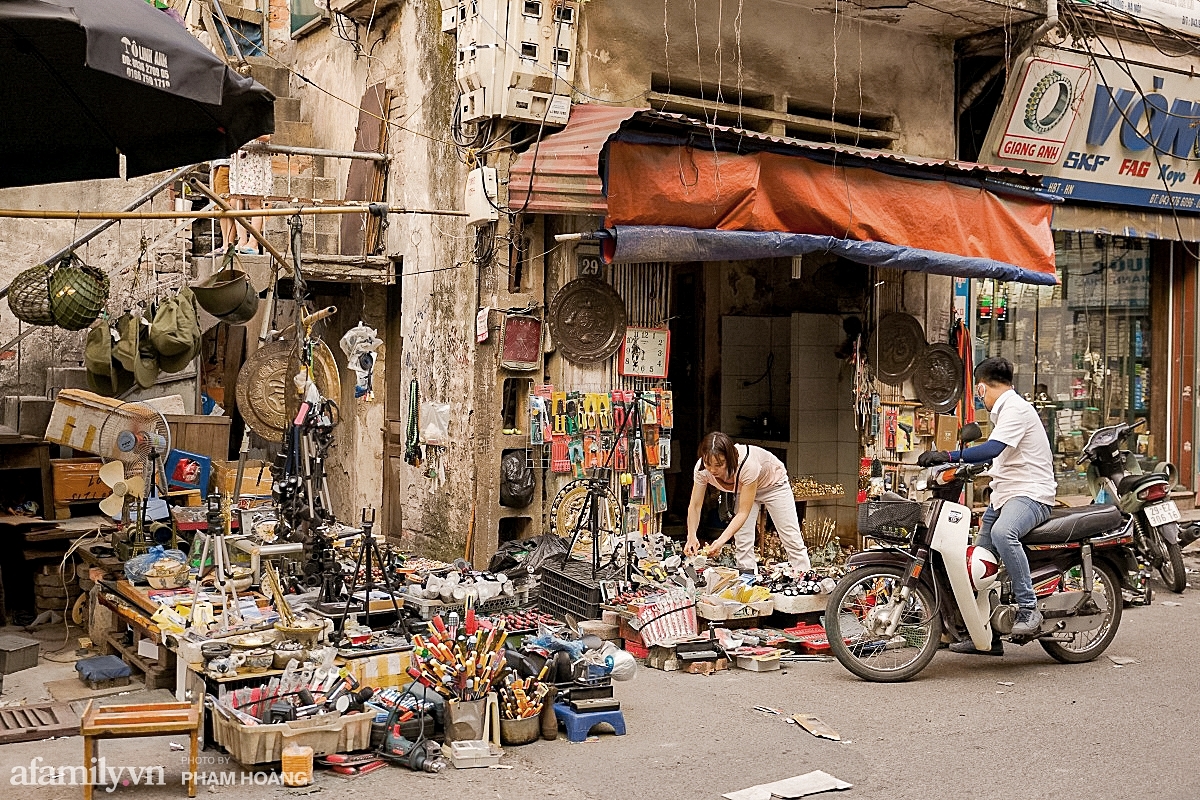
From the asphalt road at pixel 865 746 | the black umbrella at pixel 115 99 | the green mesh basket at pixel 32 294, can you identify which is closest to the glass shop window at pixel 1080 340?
the asphalt road at pixel 865 746

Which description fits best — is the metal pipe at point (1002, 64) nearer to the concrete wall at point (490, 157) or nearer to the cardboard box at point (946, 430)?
the concrete wall at point (490, 157)

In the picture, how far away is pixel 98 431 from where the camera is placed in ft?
31.2

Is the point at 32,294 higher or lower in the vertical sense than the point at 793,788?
higher

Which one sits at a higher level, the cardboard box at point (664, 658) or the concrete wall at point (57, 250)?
the concrete wall at point (57, 250)

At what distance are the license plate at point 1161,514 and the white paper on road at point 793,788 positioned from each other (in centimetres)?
425

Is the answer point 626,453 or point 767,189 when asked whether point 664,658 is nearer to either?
point 626,453

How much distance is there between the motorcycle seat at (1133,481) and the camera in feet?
28.9

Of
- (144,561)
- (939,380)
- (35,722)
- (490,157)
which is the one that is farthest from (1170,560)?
(35,722)

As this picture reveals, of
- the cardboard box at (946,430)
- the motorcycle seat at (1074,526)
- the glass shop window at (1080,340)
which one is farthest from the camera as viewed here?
the glass shop window at (1080,340)

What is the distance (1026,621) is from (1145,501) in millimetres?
1761

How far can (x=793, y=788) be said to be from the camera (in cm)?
566

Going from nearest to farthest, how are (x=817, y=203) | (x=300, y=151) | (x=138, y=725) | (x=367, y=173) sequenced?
(x=138, y=725) → (x=817, y=203) → (x=300, y=151) → (x=367, y=173)

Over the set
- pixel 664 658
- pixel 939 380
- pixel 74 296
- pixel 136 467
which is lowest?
pixel 664 658

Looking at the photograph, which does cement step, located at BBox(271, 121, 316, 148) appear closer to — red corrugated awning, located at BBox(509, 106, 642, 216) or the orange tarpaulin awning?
red corrugated awning, located at BBox(509, 106, 642, 216)
